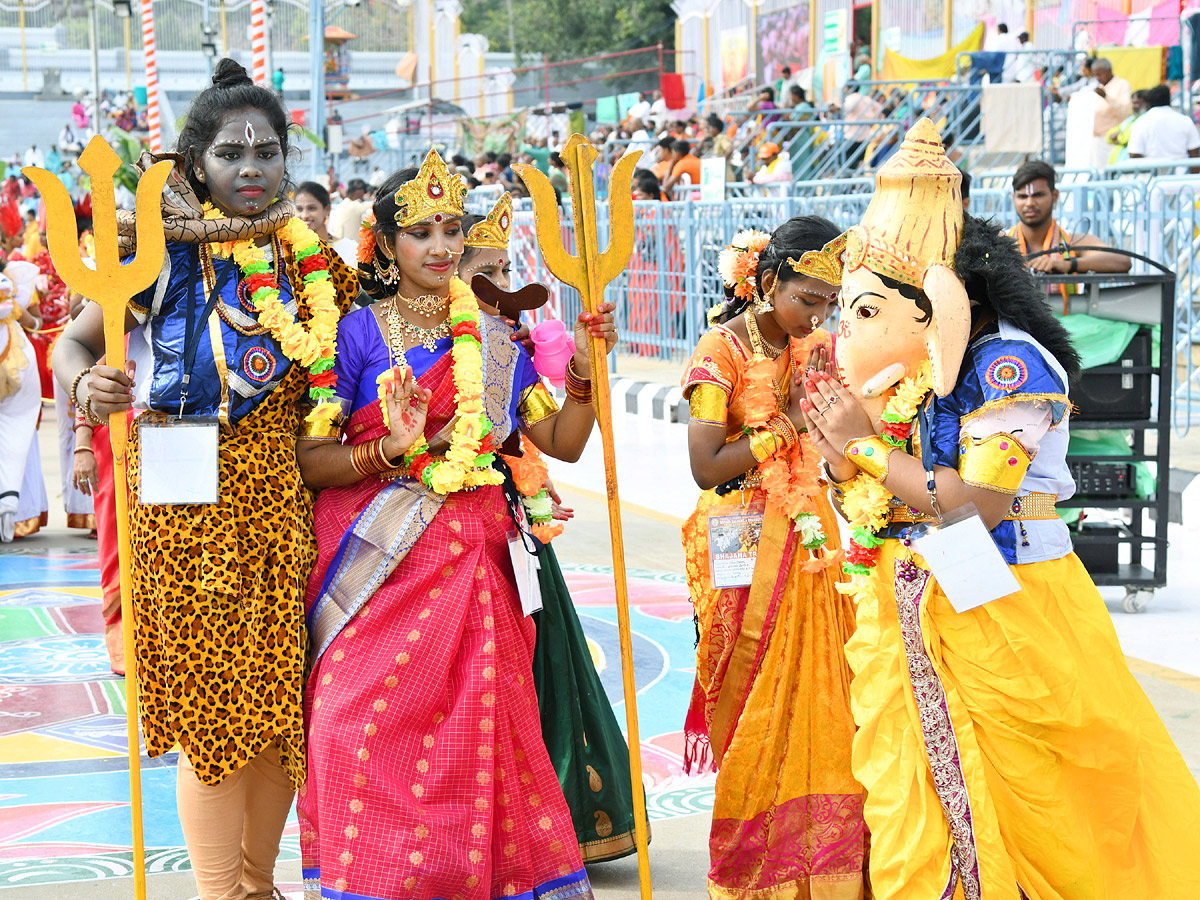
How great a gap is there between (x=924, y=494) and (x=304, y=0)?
5366 centimetres

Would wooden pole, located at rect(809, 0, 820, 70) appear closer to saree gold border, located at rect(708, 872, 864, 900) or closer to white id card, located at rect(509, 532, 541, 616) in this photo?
white id card, located at rect(509, 532, 541, 616)

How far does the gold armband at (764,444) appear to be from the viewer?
4066mm

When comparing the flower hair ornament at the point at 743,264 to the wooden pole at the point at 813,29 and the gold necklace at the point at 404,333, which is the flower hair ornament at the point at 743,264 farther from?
the wooden pole at the point at 813,29

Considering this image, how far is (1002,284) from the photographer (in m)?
3.22

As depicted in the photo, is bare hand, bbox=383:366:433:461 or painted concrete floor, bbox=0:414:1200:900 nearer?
bare hand, bbox=383:366:433:461

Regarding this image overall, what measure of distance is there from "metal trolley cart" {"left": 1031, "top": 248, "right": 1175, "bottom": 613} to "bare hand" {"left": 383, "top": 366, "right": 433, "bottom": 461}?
417 centimetres

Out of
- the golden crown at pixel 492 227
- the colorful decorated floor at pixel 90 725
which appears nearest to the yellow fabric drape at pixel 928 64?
the colorful decorated floor at pixel 90 725

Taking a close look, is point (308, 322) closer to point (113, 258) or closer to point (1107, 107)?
point (113, 258)

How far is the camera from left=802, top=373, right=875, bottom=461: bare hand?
3.37m

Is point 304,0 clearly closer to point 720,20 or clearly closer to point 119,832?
point 720,20

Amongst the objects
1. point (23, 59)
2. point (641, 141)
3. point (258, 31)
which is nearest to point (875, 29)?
point (641, 141)

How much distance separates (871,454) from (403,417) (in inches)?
45.4

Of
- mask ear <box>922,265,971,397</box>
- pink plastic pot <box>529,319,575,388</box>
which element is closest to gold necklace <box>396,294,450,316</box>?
pink plastic pot <box>529,319,575,388</box>

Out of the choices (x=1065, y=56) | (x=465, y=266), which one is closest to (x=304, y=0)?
(x=1065, y=56)
